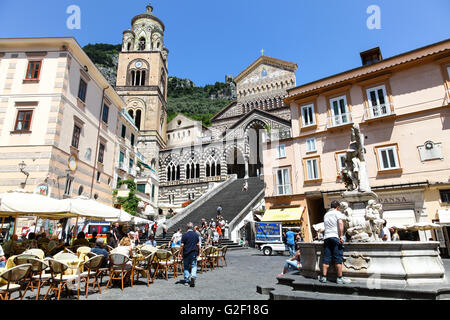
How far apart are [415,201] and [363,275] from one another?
39.8 ft

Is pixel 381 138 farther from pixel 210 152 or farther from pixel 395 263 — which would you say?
pixel 210 152

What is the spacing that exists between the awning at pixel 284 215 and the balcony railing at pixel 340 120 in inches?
230

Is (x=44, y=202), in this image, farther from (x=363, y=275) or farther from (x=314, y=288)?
(x=363, y=275)

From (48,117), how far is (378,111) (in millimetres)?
18707

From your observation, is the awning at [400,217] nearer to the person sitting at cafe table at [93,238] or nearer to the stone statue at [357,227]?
the stone statue at [357,227]

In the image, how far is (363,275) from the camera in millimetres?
4887

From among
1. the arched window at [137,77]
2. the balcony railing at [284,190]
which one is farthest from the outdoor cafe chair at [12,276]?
the arched window at [137,77]

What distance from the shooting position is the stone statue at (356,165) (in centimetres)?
666

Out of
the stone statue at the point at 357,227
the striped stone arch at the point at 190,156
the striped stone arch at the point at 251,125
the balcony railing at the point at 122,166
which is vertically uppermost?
the striped stone arch at the point at 251,125

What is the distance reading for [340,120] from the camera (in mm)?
17484

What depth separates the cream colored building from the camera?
44.3 feet

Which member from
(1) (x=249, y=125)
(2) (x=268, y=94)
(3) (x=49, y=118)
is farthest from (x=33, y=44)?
(2) (x=268, y=94)

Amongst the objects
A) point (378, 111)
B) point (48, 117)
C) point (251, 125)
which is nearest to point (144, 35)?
point (251, 125)

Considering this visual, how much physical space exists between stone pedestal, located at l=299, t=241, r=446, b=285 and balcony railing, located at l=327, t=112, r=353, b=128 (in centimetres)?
1340
